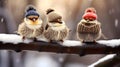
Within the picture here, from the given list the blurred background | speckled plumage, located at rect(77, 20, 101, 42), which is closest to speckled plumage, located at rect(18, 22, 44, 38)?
speckled plumage, located at rect(77, 20, 101, 42)

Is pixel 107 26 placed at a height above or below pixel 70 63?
above

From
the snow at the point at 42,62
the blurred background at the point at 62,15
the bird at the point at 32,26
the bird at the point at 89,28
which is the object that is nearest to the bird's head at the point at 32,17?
the bird at the point at 32,26

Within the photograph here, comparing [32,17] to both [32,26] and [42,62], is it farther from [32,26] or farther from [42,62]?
[42,62]

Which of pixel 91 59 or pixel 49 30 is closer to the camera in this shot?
pixel 49 30

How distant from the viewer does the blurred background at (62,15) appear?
177 centimetres

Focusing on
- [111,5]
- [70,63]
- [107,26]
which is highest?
[111,5]

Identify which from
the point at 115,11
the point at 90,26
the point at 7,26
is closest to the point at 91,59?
the point at 115,11

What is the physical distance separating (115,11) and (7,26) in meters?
0.58

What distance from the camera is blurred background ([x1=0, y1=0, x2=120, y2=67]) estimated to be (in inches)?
69.7

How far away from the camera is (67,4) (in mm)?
1802

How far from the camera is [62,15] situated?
177 centimetres

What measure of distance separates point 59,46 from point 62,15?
77 centimetres

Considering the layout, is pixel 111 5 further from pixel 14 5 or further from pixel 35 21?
pixel 35 21

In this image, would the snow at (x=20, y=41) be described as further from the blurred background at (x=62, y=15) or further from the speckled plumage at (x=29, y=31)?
the blurred background at (x=62, y=15)
